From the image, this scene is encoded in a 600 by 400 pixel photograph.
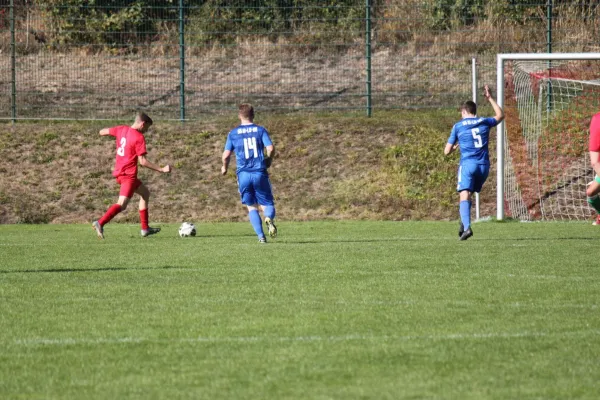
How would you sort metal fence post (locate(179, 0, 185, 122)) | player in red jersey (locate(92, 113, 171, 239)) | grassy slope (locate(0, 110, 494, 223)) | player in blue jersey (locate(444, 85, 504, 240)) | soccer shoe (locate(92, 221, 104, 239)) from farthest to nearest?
metal fence post (locate(179, 0, 185, 122)) < grassy slope (locate(0, 110, 494, 223)) < player in red jersey (locate(92, 113, 171, 239)) < soccer shoe (locate(92, 221, 104, 239)) < player in blue jersey (locate(444, 85, 504, 240))

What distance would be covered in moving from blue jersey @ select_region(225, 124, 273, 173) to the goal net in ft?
26.0

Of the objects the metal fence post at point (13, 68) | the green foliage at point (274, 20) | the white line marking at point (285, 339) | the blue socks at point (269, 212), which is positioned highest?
the green foliage at point (274, 20)

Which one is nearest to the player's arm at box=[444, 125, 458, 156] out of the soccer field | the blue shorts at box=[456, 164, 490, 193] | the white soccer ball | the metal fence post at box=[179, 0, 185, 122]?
the blue shorts at box=[456, 164, 490, 193]

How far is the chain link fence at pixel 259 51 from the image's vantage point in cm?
2548

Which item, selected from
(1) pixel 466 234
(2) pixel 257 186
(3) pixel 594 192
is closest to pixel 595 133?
(3) pixel 594 192

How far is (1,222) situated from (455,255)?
11.7 meters

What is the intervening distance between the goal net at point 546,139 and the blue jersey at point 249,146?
7922 mm

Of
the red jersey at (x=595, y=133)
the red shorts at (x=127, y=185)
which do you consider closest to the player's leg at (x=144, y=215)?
the red shorts at (x=127, y=185)

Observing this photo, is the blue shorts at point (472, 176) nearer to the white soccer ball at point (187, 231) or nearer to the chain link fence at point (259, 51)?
the white soccer ball at point (187, 231)

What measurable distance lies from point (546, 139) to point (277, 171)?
5652 mm

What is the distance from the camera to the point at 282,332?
20.4ft

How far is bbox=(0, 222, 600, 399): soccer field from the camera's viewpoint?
4.91m

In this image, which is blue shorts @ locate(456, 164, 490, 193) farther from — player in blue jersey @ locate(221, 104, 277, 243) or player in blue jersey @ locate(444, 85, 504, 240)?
player in blue jersey @ locate(221, 104, 277, 243)

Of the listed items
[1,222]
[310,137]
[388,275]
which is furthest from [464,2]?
→ [388,275]
